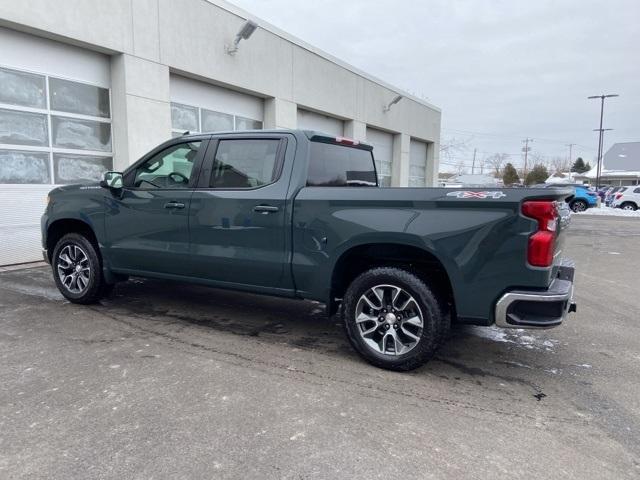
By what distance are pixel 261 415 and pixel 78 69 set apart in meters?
8.37

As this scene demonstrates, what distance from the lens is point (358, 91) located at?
58.2 ft

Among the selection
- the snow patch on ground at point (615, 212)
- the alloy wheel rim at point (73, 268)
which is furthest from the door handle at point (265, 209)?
the snow patch on ground at point (615, 212)

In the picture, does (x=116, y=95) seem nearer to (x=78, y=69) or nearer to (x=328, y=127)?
(x=78, y=69)

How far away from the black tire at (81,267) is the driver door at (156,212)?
0.24 m

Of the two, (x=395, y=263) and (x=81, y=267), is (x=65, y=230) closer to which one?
(x=81, y=267)

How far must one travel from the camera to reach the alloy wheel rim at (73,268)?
18.0ft

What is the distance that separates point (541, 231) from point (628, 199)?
32.9 m

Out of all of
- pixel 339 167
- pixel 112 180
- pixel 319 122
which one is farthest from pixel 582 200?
pixel 112 180

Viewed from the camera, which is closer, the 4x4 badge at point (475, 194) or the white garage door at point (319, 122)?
the 4x4 badge at point (475, 194)

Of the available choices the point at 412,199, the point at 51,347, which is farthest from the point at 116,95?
the point at 412,199

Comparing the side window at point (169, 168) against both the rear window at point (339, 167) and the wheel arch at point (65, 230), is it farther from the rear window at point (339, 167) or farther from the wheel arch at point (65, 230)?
the rear window at point (339, 167)

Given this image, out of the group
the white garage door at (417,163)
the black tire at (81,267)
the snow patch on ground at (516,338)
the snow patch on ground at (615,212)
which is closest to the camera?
the snow patch on ground at (516,338)

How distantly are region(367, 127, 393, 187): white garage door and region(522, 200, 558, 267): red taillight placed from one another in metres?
16.4

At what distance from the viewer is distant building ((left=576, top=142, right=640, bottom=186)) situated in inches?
2741
